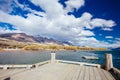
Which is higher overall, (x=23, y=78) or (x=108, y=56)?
(x=108, y=56)

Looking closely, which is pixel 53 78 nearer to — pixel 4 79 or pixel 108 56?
pixel 4 79

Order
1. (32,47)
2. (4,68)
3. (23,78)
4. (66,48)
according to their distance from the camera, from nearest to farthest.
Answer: (23,78), (4,68), (32,47), (66,48)

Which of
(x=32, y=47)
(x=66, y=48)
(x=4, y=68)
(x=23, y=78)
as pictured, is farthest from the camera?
(x=66, y=48)

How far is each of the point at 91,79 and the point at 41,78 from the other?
2.91 m

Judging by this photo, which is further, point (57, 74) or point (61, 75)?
point (57, 74)

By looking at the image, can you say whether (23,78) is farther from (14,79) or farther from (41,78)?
(41,78)

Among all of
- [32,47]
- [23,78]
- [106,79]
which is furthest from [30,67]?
[32,47]

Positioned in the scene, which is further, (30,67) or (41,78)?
(30,67)

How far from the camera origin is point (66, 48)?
7461 inches

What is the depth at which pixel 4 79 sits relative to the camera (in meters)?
6.03

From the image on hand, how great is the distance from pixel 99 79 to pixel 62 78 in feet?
7.24

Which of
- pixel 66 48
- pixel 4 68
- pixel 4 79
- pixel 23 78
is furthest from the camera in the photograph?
pixel 66 48

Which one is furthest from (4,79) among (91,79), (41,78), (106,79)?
(106,79)

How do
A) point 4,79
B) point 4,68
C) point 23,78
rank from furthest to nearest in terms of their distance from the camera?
1. point 4,68
2. point 23,78
3. point 4,79
